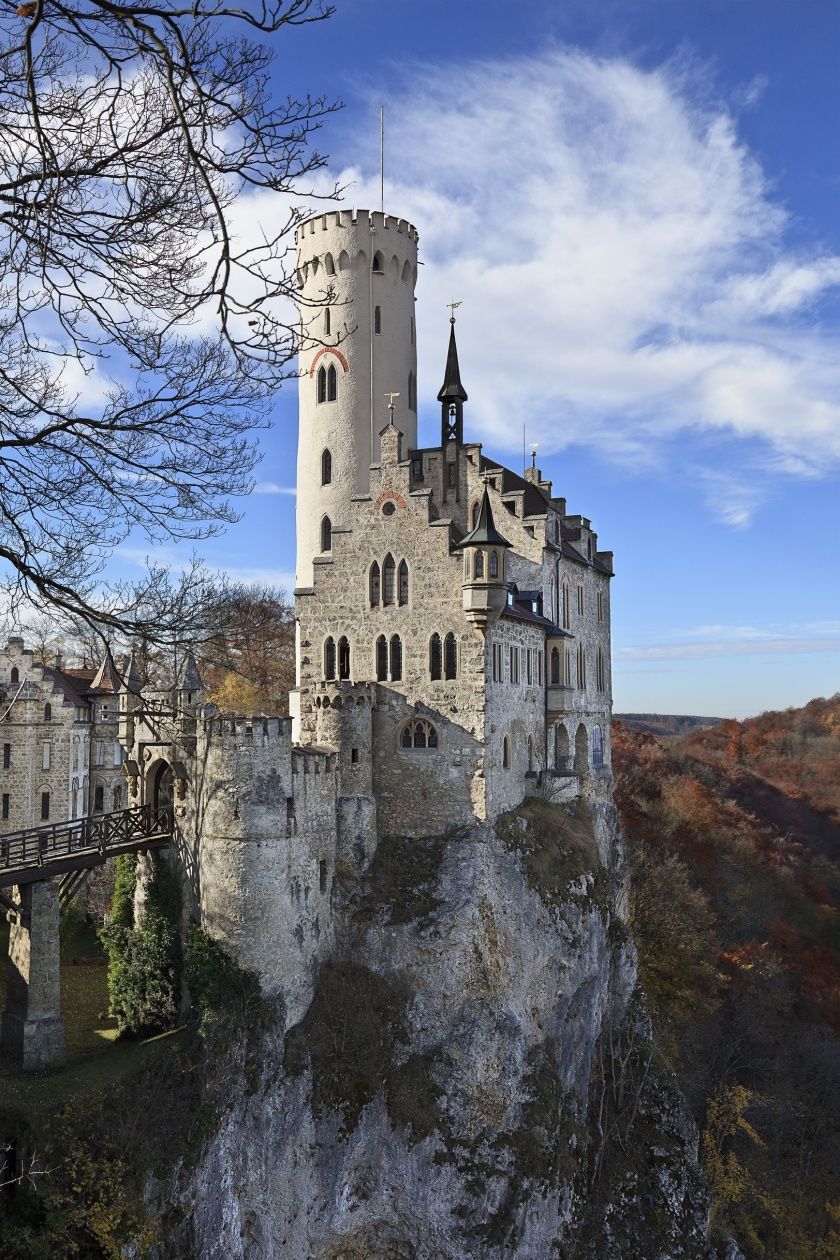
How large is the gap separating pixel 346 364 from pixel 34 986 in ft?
86.0

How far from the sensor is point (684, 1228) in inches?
1254

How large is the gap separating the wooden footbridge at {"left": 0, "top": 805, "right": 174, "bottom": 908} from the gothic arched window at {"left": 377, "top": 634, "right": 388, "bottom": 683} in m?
8.53

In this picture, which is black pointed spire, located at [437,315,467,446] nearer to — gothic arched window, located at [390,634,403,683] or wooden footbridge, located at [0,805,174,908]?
gothic arched window, located at [390,634,403,683]

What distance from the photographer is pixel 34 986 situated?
2350cm

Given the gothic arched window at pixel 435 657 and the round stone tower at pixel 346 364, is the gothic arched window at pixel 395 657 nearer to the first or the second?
the gothic arched window at pixel 435 657

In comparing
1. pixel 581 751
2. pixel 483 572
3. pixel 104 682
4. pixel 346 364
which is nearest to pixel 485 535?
pixel 483 572

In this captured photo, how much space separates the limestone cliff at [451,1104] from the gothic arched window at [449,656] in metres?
5.45

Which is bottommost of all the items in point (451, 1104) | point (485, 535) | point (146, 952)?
point (451, 1104)

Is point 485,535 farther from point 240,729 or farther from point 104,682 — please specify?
point 104,682

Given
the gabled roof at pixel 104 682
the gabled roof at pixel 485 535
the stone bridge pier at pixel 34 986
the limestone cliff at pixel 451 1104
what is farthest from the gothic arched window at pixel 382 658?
the gabled roof at pixel 104 682

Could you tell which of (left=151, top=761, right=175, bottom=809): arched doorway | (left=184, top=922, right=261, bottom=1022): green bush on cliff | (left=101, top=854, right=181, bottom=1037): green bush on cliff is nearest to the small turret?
(left=151, top=761, right=175, bottom=809): arched doorway

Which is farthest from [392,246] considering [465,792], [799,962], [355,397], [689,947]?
[799,962]

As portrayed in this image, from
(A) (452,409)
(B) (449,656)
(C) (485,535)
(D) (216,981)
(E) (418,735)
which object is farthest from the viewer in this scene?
(A) (452,409)

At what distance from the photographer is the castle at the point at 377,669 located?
27172mm
